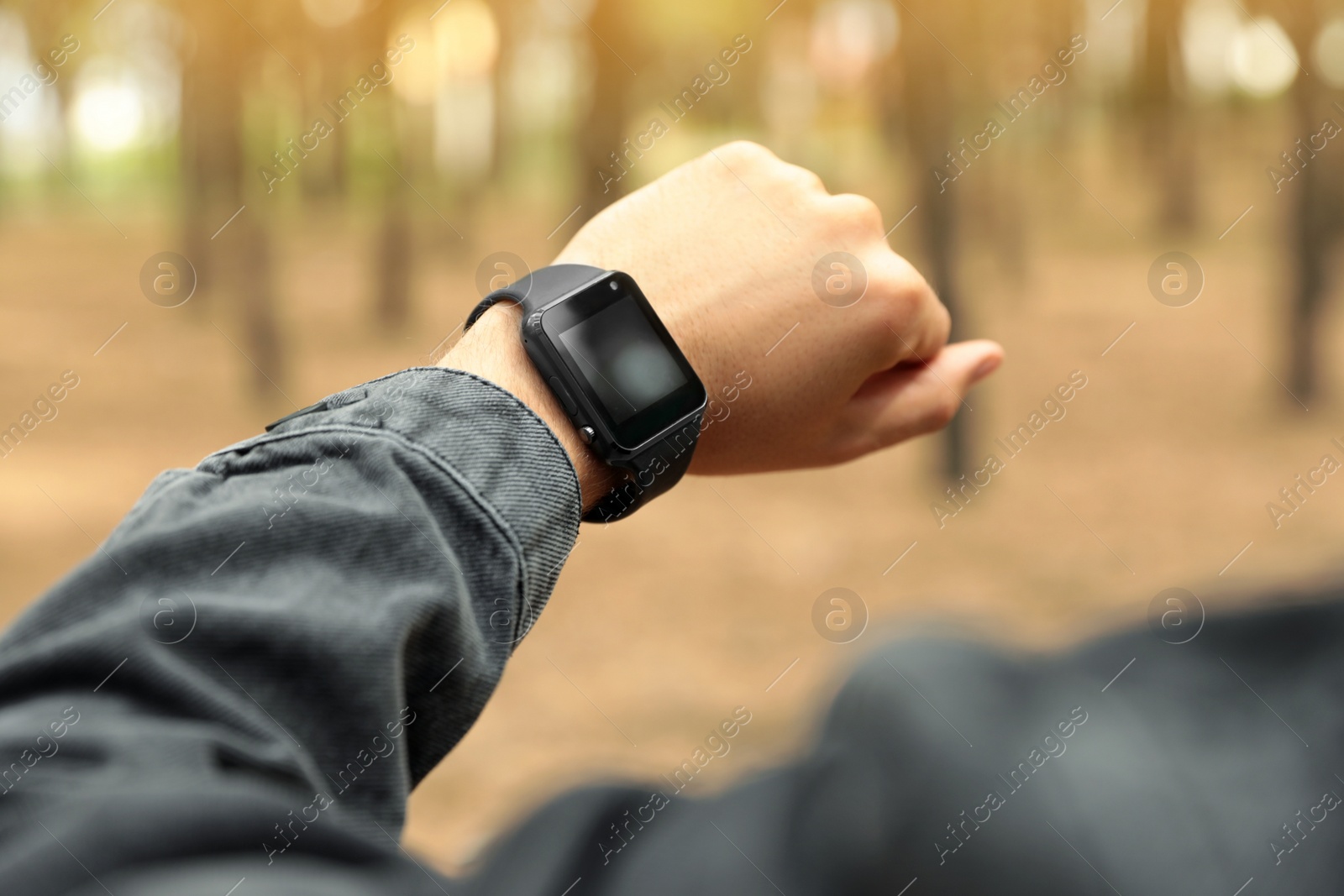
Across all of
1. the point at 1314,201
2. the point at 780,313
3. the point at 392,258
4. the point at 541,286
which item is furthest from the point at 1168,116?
the point at 541,286

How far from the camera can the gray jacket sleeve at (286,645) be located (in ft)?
1.50

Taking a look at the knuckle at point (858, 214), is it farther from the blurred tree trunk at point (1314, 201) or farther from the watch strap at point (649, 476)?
the blurred tree trunk at point (1314, 201)

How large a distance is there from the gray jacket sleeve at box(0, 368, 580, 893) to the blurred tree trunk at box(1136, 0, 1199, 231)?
965 centimetres

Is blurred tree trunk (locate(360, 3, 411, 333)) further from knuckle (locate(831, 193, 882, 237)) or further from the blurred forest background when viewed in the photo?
knuckle (locate(831, 193, 882, 237))

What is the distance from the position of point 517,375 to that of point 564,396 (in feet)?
0.17

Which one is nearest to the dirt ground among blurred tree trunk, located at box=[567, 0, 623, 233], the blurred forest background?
the blurred forest background

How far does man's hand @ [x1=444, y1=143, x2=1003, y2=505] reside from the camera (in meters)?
1.04

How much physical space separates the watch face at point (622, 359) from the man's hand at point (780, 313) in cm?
8

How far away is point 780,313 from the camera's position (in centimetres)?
105

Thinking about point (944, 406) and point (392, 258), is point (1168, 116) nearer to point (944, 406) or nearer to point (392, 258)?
point (392, 258)

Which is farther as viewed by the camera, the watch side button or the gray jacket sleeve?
the watch side button

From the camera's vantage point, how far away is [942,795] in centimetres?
133

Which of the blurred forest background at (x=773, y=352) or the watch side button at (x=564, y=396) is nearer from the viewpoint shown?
the watch side button at (x=564, y=396)

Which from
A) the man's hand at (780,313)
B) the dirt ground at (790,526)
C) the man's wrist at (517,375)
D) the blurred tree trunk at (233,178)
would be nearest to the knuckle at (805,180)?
the man's hand at (780,313)
